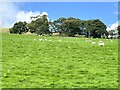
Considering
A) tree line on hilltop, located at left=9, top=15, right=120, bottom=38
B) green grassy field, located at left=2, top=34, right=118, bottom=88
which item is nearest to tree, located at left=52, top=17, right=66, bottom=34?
tree line on hilltop, located at left=9, top=15, right=120, bottom=38

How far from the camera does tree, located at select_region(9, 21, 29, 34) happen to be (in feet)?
325

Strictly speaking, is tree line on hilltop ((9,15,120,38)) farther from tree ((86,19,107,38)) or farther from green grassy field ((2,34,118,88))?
green grassy field ((2,34,118,88))

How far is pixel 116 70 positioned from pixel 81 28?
83.8 m

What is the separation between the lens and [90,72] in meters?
19.3

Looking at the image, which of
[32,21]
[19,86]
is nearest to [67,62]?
[19,86]

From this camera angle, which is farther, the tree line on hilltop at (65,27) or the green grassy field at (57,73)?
the tree line on hilltop at (65,27)

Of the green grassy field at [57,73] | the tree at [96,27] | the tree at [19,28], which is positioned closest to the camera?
the green grassy field at [57,73]

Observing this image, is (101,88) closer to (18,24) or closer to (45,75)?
(45,75)

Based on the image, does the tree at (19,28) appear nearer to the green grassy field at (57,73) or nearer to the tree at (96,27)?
the tree at (96,27)

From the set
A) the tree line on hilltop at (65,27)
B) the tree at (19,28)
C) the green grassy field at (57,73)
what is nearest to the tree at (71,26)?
the tree line on hilltop at (65,27)

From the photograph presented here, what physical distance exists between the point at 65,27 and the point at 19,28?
1575 centimetres

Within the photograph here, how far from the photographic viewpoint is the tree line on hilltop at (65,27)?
324 ft

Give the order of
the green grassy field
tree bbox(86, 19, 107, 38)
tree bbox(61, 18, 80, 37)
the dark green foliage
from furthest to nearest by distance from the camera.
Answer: tree bbox(61, 18, 80, 37), the dark green foliage, tree bbox(86, 19, 107, 38), the green grassy field

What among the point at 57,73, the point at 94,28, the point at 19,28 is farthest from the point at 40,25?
the point at 57,73
